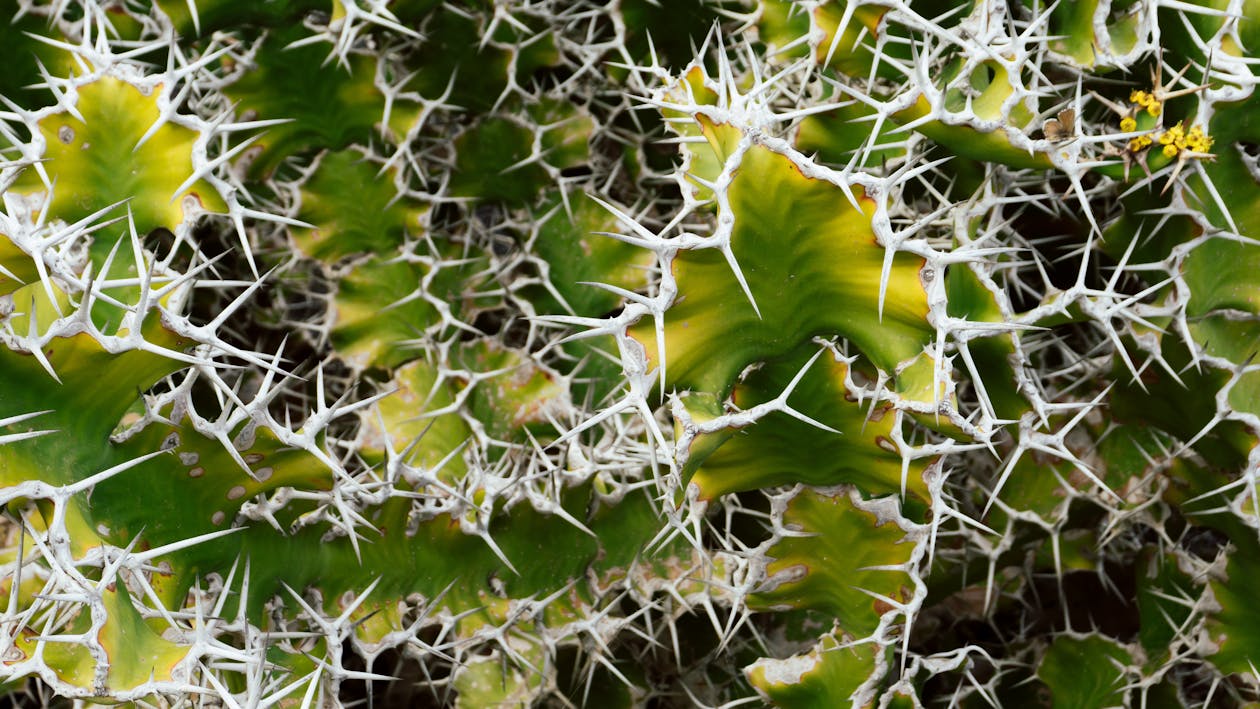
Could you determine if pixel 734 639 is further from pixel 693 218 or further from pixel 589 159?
pixel 589 159

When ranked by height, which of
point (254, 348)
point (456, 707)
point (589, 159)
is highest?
point (589, 159)

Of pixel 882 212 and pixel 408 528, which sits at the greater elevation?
pixel 882 212

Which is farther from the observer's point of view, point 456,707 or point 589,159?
point 589,159

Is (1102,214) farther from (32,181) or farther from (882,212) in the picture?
(32,181)

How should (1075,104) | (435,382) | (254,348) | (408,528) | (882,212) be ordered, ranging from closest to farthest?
(882,212)
(1075,104)
(408,528)
(435,382)
(254,348)

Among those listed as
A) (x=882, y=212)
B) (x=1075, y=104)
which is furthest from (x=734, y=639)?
(x=1075, y=104)

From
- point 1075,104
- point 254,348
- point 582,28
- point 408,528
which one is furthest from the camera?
point 582,28
